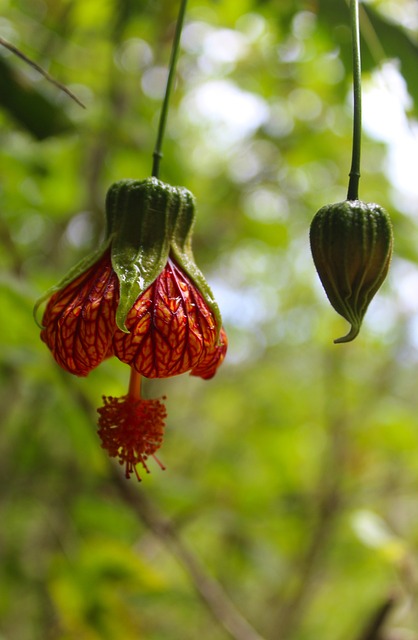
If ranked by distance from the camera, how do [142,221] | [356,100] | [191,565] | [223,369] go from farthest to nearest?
[223,369], [191,565], [142,221], [356,100]

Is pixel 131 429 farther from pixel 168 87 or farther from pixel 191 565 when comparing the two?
pixel 191 565

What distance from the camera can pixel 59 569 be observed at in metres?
1.66

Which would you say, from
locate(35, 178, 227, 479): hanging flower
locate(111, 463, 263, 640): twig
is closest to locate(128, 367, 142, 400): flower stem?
locate(35, 178, 227, 479): hanging flower

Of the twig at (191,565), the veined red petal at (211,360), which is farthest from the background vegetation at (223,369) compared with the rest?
the veined red petal at (211,360)

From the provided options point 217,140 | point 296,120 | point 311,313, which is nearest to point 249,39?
point 296,120

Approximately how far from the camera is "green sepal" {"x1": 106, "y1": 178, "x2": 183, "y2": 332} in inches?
29.5

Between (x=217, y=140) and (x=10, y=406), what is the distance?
1.87 m

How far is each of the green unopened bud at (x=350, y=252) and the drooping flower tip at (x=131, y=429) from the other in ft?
0.75

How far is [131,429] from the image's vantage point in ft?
2.46

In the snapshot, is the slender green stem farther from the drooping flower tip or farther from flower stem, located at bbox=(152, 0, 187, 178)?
the drooping flower tip

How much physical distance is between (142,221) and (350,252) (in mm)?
224

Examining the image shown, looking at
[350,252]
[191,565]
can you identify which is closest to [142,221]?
[350,252]

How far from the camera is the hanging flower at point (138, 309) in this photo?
691 mm

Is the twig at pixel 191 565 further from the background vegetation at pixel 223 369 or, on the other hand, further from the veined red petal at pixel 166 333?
the veined red petal at pixel 166 333
